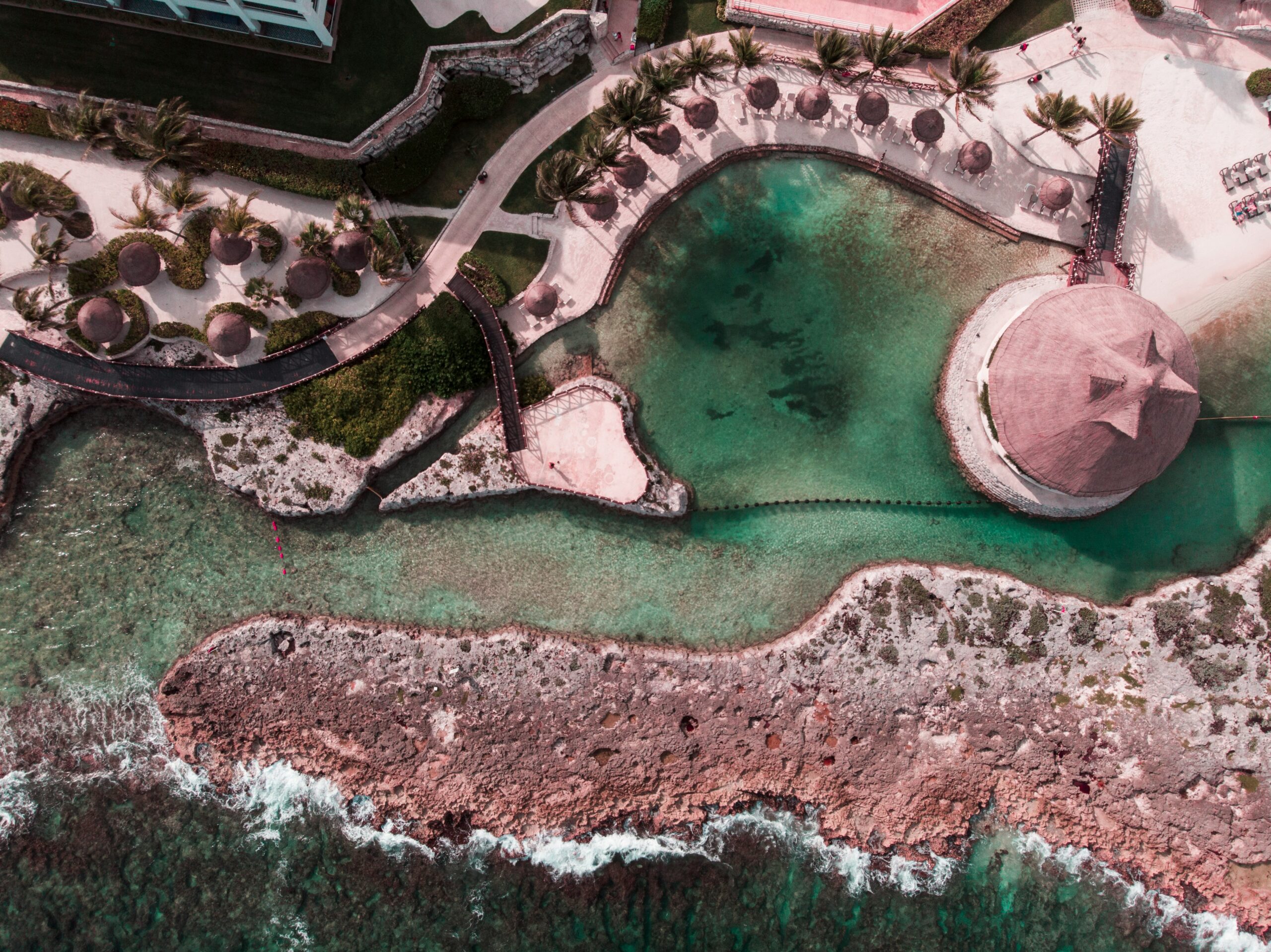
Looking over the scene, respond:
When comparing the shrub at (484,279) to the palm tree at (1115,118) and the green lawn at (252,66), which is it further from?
the palm tree at (1115,118)

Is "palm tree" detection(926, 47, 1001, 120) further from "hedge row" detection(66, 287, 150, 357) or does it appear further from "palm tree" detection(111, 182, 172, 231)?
"hedge row" detection(66, 287, 150, 357)

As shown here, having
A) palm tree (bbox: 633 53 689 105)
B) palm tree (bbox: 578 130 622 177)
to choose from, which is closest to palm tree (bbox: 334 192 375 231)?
palm tree (bbox: 578 130 622 177)

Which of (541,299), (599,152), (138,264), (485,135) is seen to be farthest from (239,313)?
(599,152)

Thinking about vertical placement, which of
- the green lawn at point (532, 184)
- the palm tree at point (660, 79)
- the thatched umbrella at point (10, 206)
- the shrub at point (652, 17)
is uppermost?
the shrub at point (652, 17)

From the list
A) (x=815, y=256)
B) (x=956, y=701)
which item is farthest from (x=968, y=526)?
(x=815, y=256)

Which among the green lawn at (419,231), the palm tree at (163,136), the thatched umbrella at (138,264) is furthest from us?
the green lawn at (419,231)

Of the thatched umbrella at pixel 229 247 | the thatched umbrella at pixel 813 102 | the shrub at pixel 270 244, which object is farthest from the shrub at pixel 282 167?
the thatched umbrella at pixel 813 102
